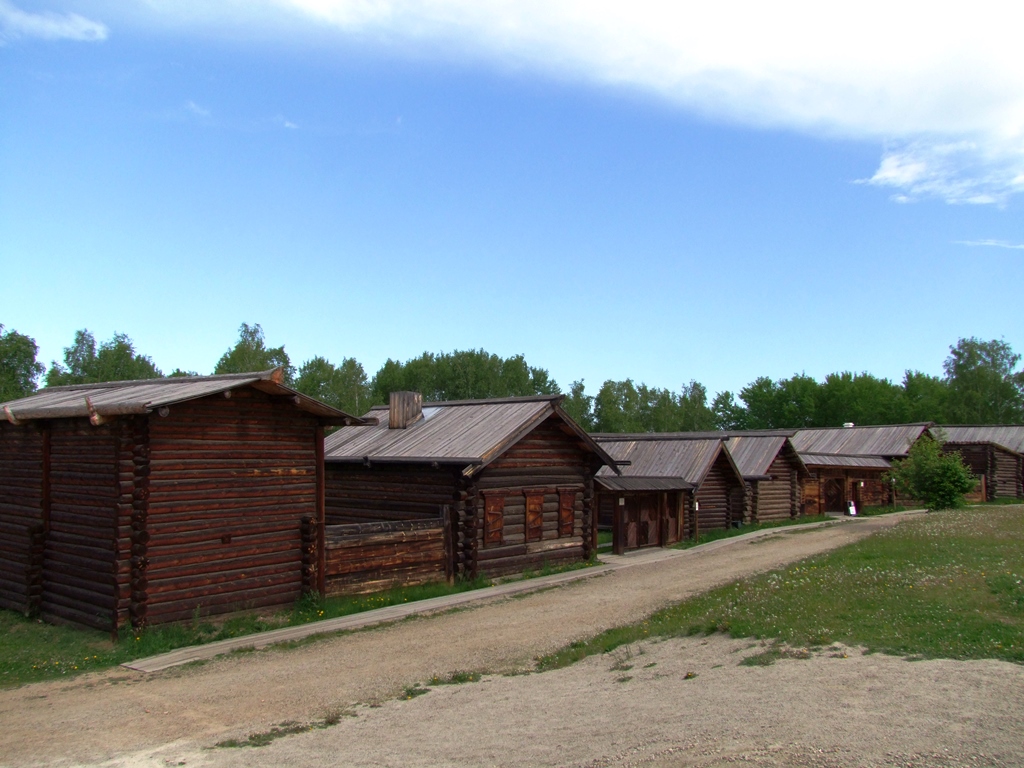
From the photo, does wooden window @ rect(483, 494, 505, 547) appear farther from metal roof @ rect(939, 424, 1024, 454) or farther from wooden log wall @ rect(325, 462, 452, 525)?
metal roof @ rect(939, 424, 1024, 454)

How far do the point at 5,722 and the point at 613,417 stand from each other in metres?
79.8

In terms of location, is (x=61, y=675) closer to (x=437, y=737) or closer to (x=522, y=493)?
(x=437, y=737)

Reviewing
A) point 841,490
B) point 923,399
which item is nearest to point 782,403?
point 923,399

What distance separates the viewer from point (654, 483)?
29000 millimetres

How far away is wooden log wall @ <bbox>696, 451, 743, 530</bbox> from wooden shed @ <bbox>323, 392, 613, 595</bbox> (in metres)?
10.5

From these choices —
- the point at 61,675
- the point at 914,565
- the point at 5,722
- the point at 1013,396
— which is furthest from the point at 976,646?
the point at 1013,396

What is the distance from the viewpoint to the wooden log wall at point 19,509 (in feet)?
52.6

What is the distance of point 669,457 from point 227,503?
2183 centimetres

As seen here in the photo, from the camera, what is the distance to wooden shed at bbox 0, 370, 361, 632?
1434 centimetres

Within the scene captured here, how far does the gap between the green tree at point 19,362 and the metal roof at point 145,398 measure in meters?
45.8

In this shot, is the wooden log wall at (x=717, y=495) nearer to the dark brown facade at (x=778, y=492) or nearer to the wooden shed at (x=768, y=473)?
the wooden shed at (x=768, y=473)

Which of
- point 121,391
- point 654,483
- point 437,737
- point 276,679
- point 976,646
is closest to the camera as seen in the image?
point 437,737

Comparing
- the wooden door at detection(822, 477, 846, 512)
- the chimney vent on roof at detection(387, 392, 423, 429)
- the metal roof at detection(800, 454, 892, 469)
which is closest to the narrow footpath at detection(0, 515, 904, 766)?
the chimney vent on roof at detection(387, 392, 423, 429)

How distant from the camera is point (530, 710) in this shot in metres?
9.56
